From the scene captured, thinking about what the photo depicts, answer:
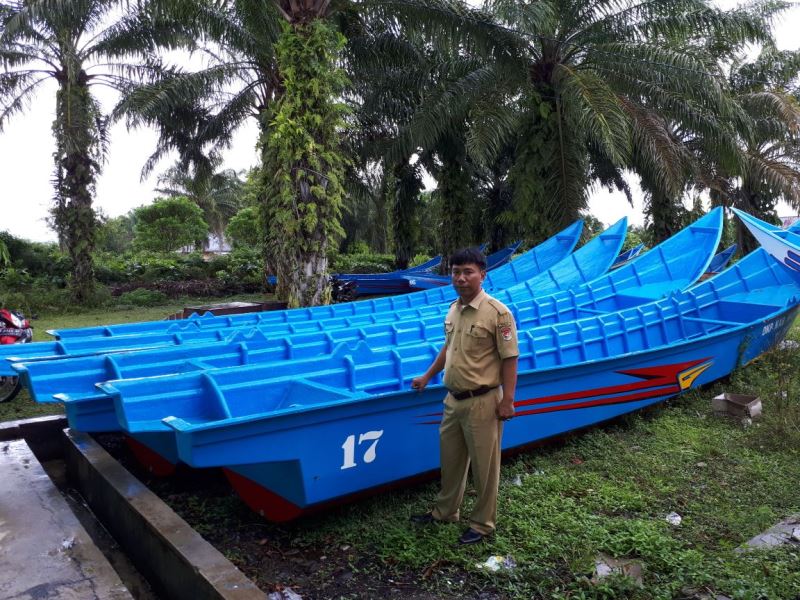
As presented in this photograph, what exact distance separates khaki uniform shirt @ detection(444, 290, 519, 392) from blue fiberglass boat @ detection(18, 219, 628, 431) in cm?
145

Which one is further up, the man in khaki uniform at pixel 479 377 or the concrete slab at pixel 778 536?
the man in khaki uniform at pixel 479 377

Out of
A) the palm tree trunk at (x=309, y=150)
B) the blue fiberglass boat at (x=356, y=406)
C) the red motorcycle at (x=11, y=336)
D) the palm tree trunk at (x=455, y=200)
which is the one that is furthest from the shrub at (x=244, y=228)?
the blue fiberglass boat at (x=356, y=406)

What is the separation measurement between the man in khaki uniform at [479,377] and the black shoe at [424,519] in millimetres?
292

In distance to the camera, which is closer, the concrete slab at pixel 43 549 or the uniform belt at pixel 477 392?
the concrete slab at pixel 43 549

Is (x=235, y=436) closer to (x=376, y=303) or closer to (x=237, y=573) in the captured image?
(x=237, y=573)

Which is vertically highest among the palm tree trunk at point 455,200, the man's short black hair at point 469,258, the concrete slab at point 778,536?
the palm tree trunk at point 455,200

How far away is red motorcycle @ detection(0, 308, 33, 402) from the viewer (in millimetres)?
6355

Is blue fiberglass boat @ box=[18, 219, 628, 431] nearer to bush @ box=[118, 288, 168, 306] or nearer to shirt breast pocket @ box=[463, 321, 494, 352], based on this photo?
shirt breast pocket @ box=[463, 321, 494, 352]

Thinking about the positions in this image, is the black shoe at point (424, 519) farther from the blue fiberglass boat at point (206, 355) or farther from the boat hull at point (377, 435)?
the blue fiberglass boat at point (206, 355)

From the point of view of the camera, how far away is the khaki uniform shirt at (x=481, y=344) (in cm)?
331

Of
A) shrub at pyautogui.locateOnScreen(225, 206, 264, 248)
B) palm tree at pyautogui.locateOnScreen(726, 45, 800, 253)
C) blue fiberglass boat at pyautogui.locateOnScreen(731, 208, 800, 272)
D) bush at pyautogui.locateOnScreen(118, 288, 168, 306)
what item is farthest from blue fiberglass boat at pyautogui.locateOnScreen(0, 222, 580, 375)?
shrub at pyautogui.locateOnScreen(225, 206, 264, 248)

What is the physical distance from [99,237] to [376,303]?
9.79m

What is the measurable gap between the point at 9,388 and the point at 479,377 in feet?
18.1

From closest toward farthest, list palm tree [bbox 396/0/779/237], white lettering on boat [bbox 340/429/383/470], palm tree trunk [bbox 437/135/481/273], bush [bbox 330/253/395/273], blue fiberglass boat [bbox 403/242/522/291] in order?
white lettering on boat [bbox 340/429/383/470], palm tree [bbox 396/0/779/237], blue fiberglass boat [bbox 403/242/522/291], palm tree trunk [bbox 437/135/481/273], bush [bbox 330/253/395/273]
